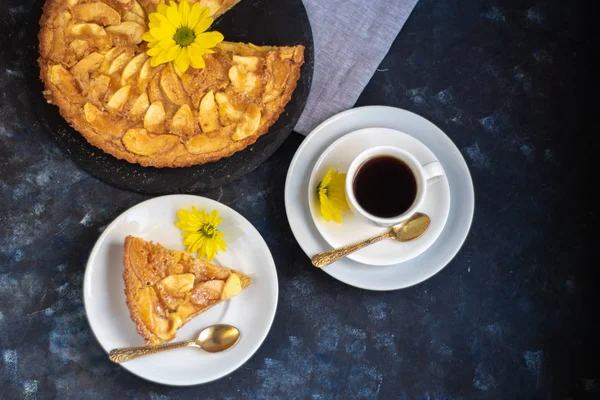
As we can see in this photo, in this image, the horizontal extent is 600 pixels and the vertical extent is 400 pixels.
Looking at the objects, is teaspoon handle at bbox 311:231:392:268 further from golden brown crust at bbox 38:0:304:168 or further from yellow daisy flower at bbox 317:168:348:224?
golden brown crust at bbox 38:0:304:168

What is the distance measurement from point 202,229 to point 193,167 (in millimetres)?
213

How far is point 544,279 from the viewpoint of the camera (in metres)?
2.48

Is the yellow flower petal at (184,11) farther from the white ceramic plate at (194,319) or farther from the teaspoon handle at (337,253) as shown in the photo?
the teaspoon handle at (337,253)

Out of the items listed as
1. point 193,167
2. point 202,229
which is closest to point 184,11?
point 193,167

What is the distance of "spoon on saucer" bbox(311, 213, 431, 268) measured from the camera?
7.34 ft

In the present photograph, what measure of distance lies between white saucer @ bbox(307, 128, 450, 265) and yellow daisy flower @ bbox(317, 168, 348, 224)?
0.12 ft

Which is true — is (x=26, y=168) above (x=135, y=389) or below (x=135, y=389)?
above

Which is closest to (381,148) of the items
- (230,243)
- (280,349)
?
(230,243)

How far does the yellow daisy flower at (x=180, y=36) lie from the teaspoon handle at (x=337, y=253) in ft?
2.42

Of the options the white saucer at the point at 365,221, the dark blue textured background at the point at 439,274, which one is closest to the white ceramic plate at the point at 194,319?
the dark blue textured background at the point at 439,274

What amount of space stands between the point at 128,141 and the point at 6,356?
2.97 ft

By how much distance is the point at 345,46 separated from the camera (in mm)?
2451

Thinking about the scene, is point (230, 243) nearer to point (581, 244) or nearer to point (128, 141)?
point (128, 141)

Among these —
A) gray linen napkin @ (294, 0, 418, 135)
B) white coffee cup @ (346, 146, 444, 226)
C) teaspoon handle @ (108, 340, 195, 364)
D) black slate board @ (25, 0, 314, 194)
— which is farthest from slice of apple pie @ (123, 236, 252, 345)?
gray linen napkin @ (294, 0, 418, 135)
